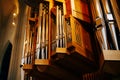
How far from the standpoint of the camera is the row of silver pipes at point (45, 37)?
195 inches

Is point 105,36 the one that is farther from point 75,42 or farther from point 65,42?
point 65,42

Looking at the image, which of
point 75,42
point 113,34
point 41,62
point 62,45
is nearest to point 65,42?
point 62,45

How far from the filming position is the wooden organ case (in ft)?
15.2

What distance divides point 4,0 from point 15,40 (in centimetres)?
238

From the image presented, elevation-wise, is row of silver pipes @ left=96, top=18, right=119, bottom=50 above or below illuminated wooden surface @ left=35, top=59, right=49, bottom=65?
above

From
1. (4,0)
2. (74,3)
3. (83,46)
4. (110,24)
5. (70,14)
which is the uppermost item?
(4,0)

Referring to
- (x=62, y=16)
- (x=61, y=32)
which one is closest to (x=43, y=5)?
(x=62, y=16)

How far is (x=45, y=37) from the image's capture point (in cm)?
548

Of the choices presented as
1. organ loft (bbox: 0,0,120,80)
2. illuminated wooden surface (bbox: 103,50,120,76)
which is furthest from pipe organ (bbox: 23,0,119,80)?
illuminated wooden surface (bbox: 103,50,120,76)

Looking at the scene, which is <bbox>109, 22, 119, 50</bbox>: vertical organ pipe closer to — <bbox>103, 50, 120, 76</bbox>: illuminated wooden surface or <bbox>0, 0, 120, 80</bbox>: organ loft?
<bbox>0, 0, 120, 80</bbox>: organ loft

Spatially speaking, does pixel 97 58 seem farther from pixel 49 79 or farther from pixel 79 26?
pixel 49 79

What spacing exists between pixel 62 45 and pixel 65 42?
0.09 metres

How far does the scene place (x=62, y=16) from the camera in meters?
5.34

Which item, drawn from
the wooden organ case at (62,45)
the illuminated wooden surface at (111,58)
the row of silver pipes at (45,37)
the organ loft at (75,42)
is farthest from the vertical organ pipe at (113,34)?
the row of silver pipes at (45,37)
